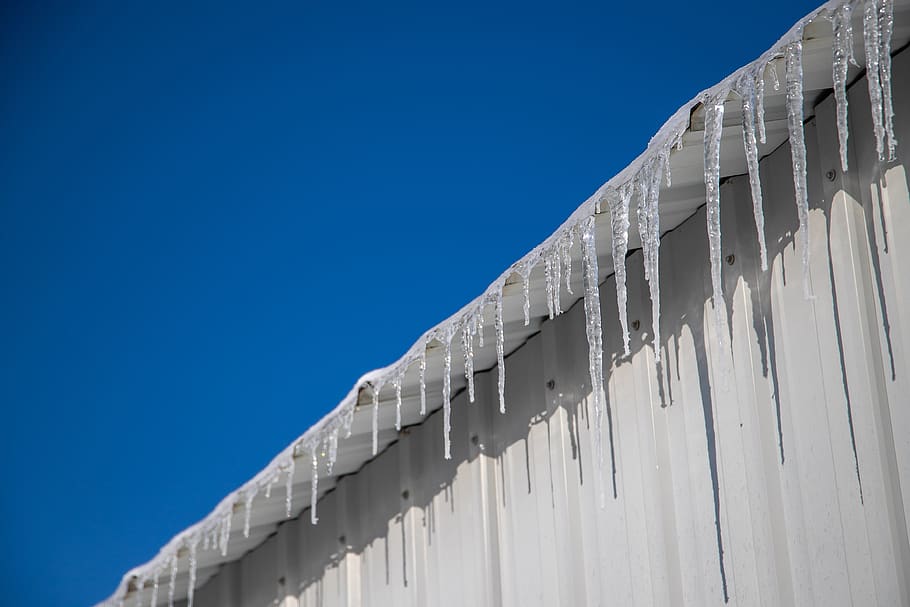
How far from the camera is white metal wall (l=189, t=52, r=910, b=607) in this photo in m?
3.37

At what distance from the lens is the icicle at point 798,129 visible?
3301 millimetres

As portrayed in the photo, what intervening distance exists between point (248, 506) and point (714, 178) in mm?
3365

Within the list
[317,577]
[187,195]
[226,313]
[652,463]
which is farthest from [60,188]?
[652,463]

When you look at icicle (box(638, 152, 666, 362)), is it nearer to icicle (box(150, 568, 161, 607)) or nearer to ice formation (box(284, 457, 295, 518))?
ice formation (box(284, 457, 295, 518))

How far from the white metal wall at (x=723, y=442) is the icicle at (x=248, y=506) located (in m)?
0.84

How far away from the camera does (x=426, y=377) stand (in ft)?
16.7

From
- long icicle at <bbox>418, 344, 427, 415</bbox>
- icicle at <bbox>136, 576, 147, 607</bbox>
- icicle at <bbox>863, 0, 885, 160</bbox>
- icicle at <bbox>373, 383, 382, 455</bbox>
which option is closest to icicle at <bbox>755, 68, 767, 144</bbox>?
icicle at <bbox>863, 0, 885, 160</bbox>

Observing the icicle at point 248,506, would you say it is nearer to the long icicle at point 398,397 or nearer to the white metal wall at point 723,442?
the white metal wall at point 723,442

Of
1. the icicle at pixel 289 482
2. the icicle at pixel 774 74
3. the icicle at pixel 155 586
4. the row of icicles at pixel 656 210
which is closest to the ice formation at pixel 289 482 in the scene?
the icicle at pixel 289 482

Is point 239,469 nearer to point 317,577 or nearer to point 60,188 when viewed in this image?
point 60,188

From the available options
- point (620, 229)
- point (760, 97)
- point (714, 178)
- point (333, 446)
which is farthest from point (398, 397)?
point (760, 97)

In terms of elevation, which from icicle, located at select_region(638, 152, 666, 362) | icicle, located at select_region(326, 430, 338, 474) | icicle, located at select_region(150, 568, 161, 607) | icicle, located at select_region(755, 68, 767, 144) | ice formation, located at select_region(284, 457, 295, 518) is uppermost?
icicle, located at select_region(755, 68, 767, 144)

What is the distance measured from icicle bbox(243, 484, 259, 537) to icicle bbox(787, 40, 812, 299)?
A: 3339 millimetres

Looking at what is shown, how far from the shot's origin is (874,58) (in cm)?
316
